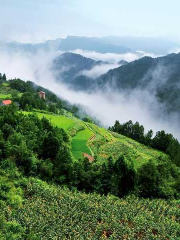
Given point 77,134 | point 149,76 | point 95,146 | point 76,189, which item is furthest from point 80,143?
point 149,76

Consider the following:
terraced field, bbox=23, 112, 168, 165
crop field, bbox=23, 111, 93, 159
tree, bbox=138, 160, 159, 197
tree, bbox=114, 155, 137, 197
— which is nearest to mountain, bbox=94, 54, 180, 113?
crop field, bbox=23, 111, 93, 159

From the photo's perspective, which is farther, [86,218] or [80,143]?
[80,143]

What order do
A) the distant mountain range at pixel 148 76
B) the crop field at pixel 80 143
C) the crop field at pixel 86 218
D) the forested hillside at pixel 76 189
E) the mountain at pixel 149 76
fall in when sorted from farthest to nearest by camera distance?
1. the distant mountain range at pixel 148 76
2. the mountain at pixel 149 76
3. the crop field at pixel 80 143
4. the forested hillside at pixel 76 189
5. the crop field at pixel 86 218

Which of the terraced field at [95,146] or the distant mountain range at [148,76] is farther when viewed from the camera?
the distant mountain range at [148,76]

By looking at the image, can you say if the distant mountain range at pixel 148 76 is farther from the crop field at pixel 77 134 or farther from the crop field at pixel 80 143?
the crop field at pixel 80 143

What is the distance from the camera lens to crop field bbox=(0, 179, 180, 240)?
15.9m

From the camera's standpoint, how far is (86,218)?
1795 cm

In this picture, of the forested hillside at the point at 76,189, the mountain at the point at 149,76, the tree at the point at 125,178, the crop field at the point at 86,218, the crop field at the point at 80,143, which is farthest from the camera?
the mountain at the point at 149,76

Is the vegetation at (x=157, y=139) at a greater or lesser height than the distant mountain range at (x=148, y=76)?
lesser

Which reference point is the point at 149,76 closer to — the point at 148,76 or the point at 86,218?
the point at 148,76

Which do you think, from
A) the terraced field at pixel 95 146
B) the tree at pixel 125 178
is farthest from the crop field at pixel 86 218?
the terraced field at pixel 95 146

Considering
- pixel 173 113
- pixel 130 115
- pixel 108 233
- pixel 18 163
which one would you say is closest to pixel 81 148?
pixel 18 163

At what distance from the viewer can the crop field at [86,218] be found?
15.9m

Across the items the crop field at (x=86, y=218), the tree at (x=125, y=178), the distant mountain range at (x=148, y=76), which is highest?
the distant mountain range at (x=148, y=76)
